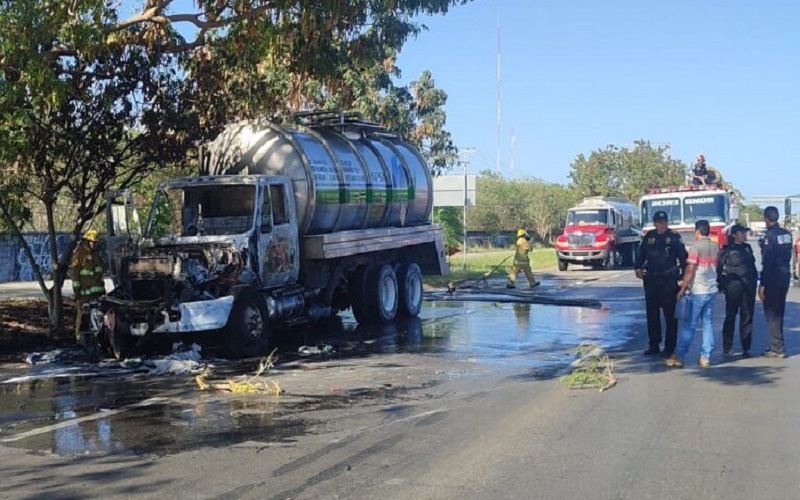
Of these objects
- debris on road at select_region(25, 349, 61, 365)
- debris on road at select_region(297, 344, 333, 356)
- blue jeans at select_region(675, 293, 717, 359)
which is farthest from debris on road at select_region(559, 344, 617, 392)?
debris on road at select_region(25, 349, 61, 365)

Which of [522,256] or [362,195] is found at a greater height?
[362,195]

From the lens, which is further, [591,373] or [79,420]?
[591,373]

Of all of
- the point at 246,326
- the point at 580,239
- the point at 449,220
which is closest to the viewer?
the point at 246,326

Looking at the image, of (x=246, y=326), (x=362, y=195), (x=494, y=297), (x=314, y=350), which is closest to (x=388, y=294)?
(x=362, y=195)

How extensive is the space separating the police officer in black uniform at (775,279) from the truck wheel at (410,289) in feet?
23.7

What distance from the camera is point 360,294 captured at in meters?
15.2

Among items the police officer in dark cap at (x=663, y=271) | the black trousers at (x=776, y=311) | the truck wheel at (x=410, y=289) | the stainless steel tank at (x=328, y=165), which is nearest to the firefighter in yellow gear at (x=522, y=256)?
the truck wheel at (x=410, y=289)

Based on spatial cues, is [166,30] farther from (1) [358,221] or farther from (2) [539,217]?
(2) [539,217]

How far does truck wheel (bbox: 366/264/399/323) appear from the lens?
15.2m

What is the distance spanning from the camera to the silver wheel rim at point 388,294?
1550cm

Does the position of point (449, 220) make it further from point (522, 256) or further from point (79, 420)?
point (79, 420)

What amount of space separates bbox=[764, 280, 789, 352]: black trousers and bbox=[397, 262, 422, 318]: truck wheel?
743 cm

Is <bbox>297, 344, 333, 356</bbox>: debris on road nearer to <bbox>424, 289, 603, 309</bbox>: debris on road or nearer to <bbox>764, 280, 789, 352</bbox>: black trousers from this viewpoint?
<bbox>764, 280, 789, 352</bbox>: black trousers

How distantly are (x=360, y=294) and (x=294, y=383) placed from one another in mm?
5903
